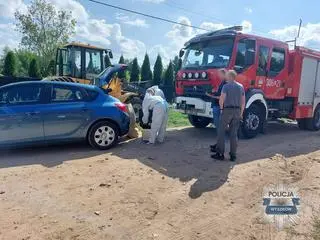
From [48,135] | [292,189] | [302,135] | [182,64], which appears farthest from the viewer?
[302,135]

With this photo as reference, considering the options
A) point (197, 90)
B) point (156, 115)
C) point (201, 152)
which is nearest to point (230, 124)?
point (201, 152)

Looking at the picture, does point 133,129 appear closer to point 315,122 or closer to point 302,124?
point 302,124

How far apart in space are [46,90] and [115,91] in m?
4.71

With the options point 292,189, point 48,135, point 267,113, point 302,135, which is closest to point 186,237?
point 292,189

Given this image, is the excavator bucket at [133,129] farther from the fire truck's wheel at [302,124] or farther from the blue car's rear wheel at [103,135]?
the fire truck's wheel at [302,124]

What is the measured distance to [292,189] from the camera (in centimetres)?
570

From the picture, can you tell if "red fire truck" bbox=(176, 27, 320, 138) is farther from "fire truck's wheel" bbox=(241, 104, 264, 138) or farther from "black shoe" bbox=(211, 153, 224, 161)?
"black shoe" bbox=(211, 153, 224, 161)

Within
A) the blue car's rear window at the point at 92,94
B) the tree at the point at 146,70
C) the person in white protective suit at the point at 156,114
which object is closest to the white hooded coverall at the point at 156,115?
the person in white protective suit at the point at 156,114

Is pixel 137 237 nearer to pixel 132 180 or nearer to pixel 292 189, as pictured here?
pixel 132 180

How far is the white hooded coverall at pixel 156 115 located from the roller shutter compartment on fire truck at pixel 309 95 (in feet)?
17.4

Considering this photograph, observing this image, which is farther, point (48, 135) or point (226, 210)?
point (48, 135)

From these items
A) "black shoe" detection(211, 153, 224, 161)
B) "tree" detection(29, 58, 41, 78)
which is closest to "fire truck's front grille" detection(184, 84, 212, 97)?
"black shoe" detection(211, 153, 224, 161)

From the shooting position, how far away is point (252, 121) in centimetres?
991

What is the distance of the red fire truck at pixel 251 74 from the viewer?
367 inches
